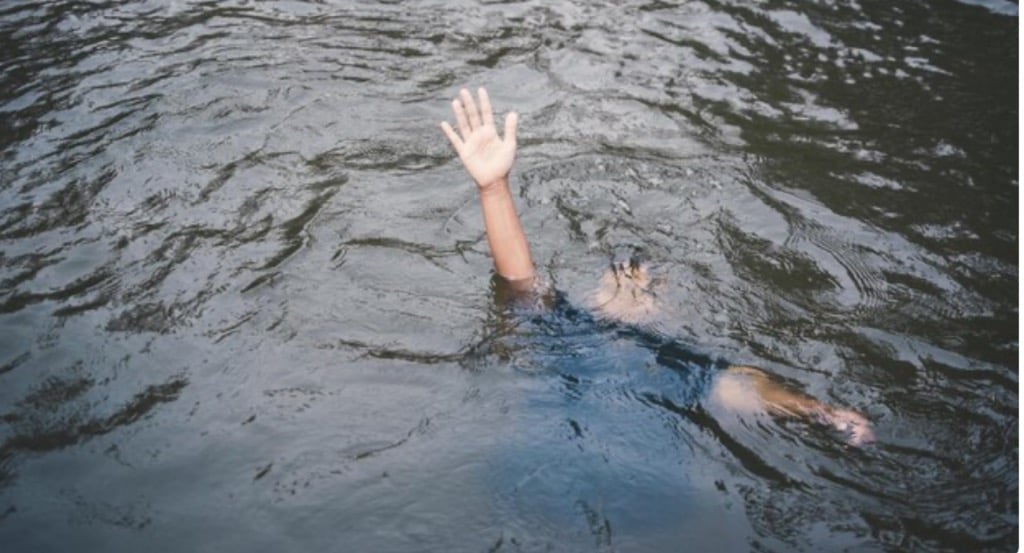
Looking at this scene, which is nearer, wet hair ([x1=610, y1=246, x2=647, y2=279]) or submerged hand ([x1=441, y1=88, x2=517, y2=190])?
submerged hand ([x1=441, y1=88, x2=517, y2=190])

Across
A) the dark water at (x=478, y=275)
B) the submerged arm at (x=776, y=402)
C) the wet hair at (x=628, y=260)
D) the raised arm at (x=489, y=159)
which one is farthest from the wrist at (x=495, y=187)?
the submerged arm at (x=776, y=402)

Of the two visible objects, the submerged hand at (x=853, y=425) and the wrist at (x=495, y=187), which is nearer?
the submerged hand at (x=853, y=425)

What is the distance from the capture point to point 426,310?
505cm

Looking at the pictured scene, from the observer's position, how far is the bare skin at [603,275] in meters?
4.25

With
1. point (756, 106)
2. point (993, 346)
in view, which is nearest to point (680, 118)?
point (756, 106)

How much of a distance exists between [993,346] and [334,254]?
3964mm

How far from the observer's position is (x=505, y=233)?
16.1 feet

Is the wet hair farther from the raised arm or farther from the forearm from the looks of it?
the raised arm

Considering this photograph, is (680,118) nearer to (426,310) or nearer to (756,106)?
(756,106)

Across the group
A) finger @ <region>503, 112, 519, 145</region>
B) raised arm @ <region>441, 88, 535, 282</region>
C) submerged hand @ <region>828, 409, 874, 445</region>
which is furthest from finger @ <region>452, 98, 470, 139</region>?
submerged hand @ <region>828, 409, 874, 445</region>

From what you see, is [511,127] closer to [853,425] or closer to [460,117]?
[460,117]

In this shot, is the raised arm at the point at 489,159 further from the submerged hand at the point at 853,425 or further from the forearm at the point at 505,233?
the submerged hand at the point at 853,425

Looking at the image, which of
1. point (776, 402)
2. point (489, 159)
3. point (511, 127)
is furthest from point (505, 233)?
point (776, 402)

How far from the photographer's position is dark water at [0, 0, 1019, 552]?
382 centimetres
